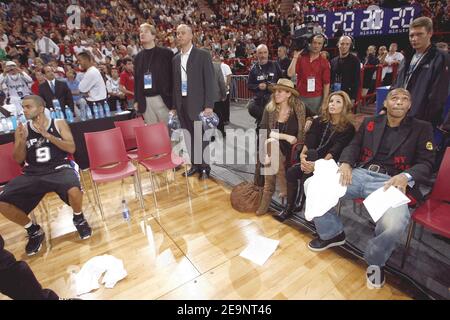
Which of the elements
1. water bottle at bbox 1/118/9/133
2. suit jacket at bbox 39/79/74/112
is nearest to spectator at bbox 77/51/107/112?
suit jacket at bbox 39/79/74/112

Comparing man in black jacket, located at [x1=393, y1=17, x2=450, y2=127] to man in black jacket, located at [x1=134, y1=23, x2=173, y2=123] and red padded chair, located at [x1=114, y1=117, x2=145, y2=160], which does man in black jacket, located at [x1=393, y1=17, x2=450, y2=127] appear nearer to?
man in black jacket, located at [x1=134, y1=23, x2=173, y2=123]

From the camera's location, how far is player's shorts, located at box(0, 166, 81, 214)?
2.43m

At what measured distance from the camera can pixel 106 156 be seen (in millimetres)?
2994

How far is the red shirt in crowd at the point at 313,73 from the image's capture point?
3.45m

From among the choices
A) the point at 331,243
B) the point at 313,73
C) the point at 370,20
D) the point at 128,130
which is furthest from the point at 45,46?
the point at 370,20

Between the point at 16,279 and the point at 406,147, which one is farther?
the point at 406,147

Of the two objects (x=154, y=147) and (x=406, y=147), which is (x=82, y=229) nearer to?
(x=154, y=147)

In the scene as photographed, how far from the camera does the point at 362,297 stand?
5.96 ft

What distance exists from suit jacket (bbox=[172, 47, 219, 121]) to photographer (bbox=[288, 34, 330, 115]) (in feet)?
3.76

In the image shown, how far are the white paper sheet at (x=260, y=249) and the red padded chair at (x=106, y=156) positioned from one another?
1344 mm

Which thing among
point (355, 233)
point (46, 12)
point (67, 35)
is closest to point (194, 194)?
point (355, 233)

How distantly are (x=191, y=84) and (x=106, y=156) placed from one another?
1229 millimetres

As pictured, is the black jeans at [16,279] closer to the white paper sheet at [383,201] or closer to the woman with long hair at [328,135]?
the woman with long hair at [328,135]

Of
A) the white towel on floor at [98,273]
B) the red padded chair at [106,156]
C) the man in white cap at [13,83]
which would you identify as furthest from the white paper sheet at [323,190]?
the man in white cap at [13,83]
